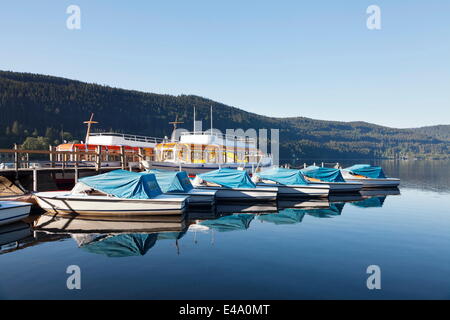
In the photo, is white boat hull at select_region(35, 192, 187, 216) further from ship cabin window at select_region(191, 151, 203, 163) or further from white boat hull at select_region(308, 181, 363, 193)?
white boat hull at select_region(308, 181, 363, 193)

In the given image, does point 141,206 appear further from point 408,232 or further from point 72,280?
point 408,232

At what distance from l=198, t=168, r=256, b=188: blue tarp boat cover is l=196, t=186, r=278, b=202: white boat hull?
20.3 inches

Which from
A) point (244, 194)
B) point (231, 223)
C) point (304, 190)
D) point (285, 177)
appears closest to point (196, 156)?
point (285, 177)

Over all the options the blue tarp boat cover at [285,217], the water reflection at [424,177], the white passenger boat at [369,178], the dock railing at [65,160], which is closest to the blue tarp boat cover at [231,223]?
the blue tarp boat cover at [285,217]

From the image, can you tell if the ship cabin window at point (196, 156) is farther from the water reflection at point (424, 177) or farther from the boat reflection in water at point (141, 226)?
the water reflection at point (424, 177)

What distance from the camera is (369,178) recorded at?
4447 centimetres

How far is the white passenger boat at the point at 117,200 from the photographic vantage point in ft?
66.3

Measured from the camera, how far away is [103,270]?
1177 centimetres

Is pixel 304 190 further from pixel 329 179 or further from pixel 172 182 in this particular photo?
pixel 172 182

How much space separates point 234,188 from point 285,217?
652 centimetres

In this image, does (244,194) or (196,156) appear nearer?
(244,194)

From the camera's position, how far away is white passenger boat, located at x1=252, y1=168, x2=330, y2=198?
104 feet
